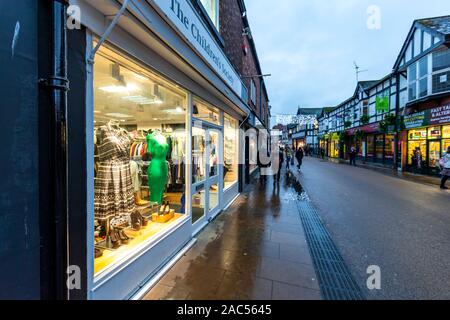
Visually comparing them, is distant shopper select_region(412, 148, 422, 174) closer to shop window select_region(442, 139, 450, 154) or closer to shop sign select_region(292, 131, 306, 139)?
shop window select_region(442, 139, 450, 154)

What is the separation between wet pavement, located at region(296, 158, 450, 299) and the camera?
2482mm

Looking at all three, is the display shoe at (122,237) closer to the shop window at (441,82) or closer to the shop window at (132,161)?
the shop window at (132,161)

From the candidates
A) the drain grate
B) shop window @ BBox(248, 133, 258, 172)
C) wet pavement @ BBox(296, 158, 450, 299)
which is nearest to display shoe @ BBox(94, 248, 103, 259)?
the drain grate

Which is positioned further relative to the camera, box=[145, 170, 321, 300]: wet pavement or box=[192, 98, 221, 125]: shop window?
box=[192, 98, 221, 125]: shop window

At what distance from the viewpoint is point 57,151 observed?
1421 millimetres

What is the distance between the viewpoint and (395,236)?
12.5 ft

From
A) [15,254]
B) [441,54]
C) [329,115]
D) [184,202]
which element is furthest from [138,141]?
[329,115]

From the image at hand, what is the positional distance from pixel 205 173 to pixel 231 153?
8.89 ft

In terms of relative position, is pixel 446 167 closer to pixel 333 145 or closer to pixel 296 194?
pixel 296 194

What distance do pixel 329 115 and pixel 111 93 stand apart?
3204 centimetres

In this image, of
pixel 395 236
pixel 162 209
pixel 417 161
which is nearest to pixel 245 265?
pixel 162 209

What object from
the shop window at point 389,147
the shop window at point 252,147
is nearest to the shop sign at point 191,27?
the shop window at point 252,147

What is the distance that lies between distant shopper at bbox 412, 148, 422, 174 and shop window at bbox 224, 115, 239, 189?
477 inches

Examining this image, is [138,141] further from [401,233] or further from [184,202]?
[401,233]
